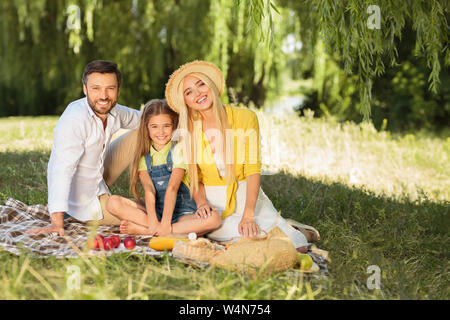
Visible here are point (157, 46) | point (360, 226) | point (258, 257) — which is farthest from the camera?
point (157, 46)

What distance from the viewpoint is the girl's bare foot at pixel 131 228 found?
355cm

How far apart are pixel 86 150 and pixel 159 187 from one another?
571 millimetres

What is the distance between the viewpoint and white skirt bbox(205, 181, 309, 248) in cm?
348

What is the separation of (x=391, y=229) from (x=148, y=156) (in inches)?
78.2

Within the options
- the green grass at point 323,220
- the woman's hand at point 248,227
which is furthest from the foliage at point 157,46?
the woman's hand at point 248,227

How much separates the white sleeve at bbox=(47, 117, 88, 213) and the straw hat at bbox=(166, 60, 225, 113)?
24.9 inches

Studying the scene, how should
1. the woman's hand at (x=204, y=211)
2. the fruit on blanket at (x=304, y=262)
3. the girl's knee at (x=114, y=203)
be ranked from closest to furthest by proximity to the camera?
the fruit on blanket at (x=304, y=262) → the woman's hand at (x=204, y=211) → the girl's knee at (x=114, y=203)

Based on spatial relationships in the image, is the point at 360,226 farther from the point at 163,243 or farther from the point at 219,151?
the point at 163,243

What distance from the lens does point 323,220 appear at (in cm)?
434

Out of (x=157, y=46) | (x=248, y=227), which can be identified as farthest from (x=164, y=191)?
(x=157, y=46)

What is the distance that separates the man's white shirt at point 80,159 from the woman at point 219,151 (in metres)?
0.54

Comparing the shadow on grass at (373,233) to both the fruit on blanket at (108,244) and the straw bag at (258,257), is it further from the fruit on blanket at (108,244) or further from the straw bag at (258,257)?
the fruit on blanket at (108,244)

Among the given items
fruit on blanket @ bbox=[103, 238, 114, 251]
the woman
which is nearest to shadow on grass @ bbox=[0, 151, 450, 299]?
the woman

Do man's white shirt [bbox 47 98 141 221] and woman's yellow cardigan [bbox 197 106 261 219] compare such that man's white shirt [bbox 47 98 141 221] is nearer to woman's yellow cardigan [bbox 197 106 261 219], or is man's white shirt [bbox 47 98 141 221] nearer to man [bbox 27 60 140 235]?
man [bbox 27 60 140 235]
